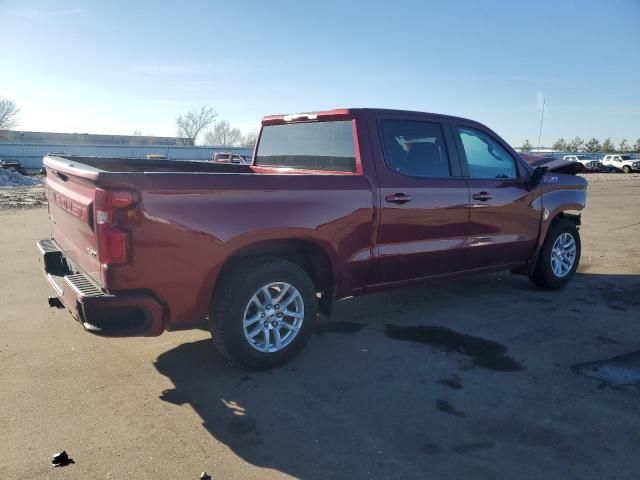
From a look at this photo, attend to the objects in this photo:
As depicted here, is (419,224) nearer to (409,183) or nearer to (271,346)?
(409,183)

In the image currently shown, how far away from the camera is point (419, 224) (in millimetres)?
4574

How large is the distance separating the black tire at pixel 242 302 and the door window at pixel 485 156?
2279mm

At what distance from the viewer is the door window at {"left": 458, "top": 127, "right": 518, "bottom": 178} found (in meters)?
5.11

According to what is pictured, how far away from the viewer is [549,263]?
6008 mm

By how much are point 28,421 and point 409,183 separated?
3287 millimetres

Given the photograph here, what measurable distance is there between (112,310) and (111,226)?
0.53 m

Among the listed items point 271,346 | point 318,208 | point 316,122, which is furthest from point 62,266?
point 316,122

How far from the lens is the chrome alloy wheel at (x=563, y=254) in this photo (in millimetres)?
6133

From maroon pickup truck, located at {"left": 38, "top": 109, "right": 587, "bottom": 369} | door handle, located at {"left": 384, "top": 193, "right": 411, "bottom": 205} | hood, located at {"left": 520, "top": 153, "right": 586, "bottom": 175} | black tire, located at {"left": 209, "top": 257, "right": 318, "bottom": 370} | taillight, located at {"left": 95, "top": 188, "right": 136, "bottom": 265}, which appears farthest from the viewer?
hood, located at {"left": 520, "top": 153, "right": 586, "bottom": 175}

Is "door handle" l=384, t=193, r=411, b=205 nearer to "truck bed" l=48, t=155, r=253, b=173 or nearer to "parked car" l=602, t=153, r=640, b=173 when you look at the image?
"truck bed" l=48, t=155, r=253, b=173

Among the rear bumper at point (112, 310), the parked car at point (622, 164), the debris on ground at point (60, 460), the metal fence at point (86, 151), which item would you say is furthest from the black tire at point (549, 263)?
the parked car at point (622, 164)

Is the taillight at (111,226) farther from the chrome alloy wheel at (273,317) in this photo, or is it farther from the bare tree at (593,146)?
the bare tree at (593,146)

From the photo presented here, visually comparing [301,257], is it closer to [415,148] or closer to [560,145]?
[415,148]

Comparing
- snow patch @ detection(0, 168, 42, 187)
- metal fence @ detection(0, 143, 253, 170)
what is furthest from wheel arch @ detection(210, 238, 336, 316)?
metal fence @ detection(0, 143, 253, 170)
